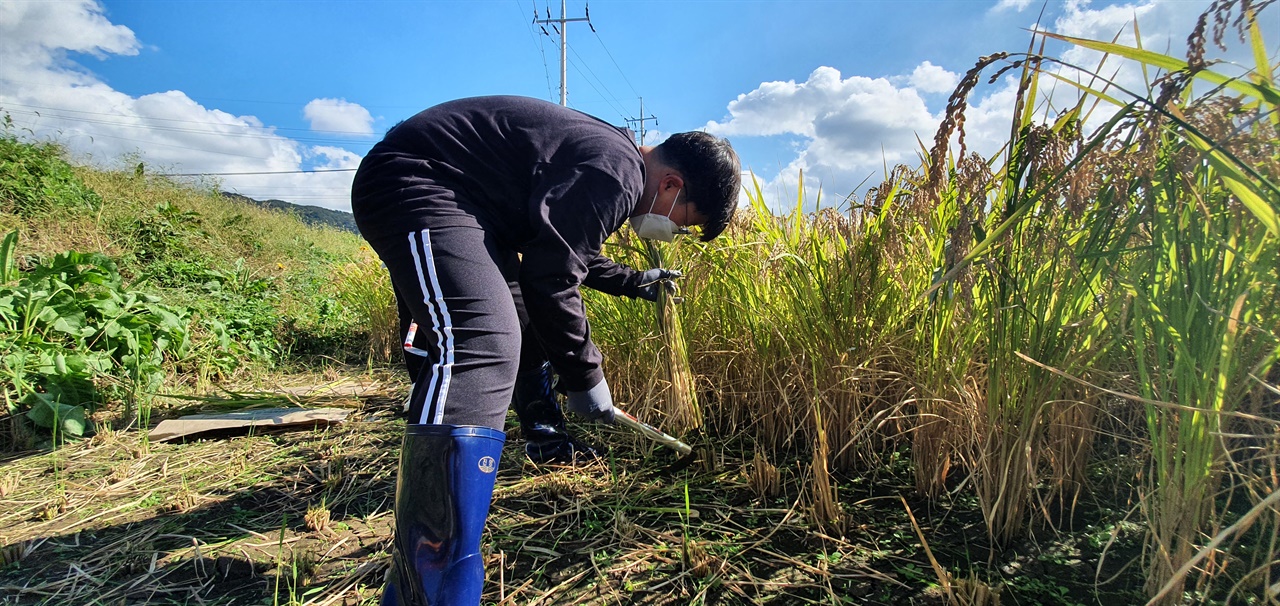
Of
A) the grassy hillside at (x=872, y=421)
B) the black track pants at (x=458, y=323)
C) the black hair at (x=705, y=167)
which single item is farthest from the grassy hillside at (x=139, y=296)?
the black hair at (x=705, y=167)

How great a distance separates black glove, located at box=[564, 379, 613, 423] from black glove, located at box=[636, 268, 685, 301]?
512 millimetres

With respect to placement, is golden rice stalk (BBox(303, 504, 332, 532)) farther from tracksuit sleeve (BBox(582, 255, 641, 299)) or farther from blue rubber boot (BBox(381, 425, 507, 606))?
tracksuit sleeve (BBox(582, 255, 641, 299))

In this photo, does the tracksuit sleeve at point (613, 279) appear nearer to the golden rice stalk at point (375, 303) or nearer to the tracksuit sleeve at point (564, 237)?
the tracksuit sleeve at point (564, 237)

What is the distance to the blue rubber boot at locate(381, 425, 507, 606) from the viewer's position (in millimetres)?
1027

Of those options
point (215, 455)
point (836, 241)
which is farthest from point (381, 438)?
point (836, 241)

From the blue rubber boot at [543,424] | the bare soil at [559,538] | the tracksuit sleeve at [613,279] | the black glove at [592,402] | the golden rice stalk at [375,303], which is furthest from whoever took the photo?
the golden rice stalk at [375,303]

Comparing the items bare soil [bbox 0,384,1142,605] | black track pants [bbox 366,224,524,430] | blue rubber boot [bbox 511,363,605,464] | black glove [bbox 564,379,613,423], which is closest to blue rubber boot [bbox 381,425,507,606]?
black track pants [bbox 366,224,524,430]

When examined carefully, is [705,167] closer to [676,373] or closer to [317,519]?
[676,373]

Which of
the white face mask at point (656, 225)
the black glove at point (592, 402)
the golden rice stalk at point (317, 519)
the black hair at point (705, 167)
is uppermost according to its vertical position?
the black hair at point (705, 167)

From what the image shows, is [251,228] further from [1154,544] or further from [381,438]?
[1154,544]

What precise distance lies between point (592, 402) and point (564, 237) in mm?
520

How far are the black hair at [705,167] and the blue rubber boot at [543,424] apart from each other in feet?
3.07

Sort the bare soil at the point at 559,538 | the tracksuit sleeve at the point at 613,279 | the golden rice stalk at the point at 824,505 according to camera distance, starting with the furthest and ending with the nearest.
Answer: the tracksuit sleeve at the point at 613,279 < the golden rice stalk at the point at 824,505 < the bare soil at the point at 559,538

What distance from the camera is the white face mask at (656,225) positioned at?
1.69 m
